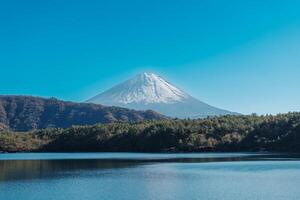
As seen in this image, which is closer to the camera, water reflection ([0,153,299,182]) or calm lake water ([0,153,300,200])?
calm lake water ([0,153,300,200])

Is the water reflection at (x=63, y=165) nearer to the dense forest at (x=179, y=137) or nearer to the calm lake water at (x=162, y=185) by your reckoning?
the calm lake water at (x=162, y=185)

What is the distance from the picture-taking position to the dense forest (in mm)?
129625

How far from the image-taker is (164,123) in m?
151

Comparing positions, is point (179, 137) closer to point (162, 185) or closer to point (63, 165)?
point (63, 165)

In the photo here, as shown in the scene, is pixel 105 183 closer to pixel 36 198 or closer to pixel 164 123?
pixel 36 198

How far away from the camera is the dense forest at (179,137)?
130m

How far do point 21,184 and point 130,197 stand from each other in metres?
14.8

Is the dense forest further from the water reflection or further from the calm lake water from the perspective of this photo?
the calm lake water

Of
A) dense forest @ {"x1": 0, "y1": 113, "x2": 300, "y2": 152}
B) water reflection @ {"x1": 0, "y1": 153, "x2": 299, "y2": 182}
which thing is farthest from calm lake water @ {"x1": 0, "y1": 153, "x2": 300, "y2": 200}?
dense forest @ {"x1": 0, "y1": 113, "x2": 300, "y2": 152}

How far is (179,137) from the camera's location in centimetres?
14188

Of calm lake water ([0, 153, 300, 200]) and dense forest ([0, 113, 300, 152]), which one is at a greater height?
dense forest ([0, 113, 300, 152])

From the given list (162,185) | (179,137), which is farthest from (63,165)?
(179,137)

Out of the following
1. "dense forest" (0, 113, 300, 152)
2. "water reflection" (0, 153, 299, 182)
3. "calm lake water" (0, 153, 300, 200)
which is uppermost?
"dense forest" (0, 113, 300, 152)

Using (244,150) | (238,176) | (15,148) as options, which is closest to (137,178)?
(238,176)
